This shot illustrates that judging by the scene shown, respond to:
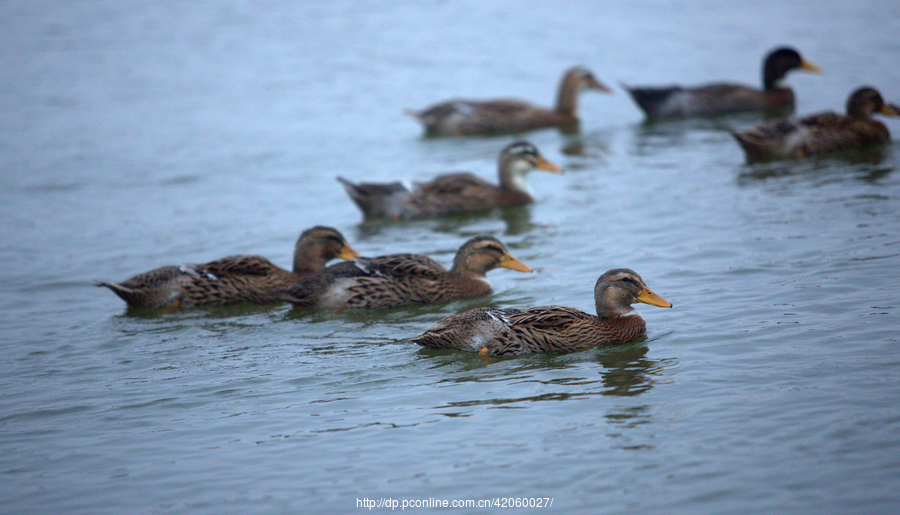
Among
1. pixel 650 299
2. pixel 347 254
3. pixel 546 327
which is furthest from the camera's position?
pixel 347 254

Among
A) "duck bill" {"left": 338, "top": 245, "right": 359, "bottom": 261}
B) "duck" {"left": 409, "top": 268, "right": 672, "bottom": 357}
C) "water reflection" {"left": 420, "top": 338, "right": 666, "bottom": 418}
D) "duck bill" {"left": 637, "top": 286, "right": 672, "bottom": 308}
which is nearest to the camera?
"water reflection" {"left": 420, "top": 338, "right": 666, "bottom": 418}

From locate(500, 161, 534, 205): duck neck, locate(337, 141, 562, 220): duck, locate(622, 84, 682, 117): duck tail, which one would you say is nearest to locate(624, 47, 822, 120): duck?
locate(622, 84, 682, 117): duck tail

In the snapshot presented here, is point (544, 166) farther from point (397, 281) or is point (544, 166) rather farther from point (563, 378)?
point (563, 378)

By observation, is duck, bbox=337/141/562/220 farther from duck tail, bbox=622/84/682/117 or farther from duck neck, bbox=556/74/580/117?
duck neck, bbox=556/74/580/117

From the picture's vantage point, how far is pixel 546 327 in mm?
8109

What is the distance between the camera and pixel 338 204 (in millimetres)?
15188

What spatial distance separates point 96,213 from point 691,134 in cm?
1030

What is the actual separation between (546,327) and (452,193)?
20.6 ft

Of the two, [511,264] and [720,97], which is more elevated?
[720,97]

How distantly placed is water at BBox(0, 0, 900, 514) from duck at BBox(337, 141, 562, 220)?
1.19 feet

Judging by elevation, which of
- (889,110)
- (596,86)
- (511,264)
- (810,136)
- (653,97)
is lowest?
(511,264)

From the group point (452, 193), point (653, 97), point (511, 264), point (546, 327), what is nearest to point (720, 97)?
point (653, 97)

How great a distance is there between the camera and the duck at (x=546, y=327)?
809 cm

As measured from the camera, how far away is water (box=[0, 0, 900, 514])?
19.9 ft
